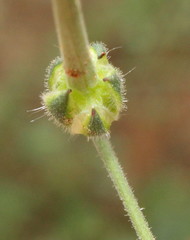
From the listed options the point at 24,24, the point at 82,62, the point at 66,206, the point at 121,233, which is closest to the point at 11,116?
the point at 66,206

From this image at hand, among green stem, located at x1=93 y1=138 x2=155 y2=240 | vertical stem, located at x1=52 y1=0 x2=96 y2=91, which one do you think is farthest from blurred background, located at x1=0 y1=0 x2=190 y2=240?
vertical stem, located at x1=52 y1=0 x2=96 y2=91

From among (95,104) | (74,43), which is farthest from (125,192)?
(74,43)

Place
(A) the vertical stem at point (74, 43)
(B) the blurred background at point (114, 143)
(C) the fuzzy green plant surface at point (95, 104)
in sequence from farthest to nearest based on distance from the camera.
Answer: (B) the blurred background at point (114, 143) → (C) the fuzzy green plant surface at point (95, 104) → (A) the vertical stem at point (74, 43)

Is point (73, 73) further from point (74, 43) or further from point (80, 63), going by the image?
point (74, 43)

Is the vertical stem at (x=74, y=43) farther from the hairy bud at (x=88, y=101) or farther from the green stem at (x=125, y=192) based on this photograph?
the green stem at (x=125, y=192)

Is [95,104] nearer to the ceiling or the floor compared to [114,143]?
nearer to the floor

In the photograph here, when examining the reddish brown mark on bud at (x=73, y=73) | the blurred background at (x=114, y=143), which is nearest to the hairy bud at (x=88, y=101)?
the reddish brown mark on bud at (x=73, y=73)
